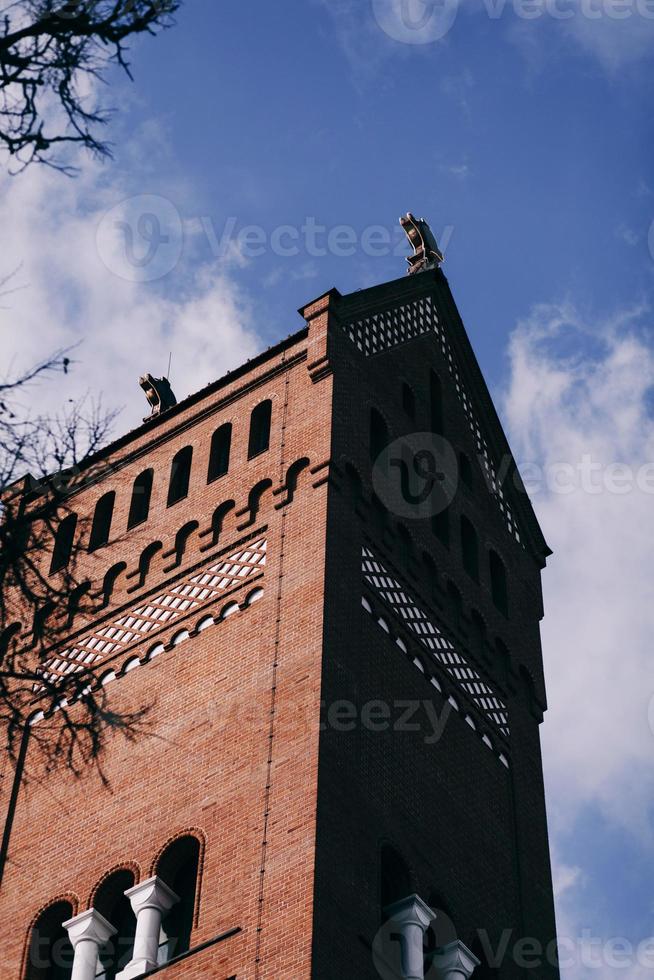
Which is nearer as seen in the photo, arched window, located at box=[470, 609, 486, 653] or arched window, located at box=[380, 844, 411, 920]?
arched window, located at box=[380, 844, 411, 920]

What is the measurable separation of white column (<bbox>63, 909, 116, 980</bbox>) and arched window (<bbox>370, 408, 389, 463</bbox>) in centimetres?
922

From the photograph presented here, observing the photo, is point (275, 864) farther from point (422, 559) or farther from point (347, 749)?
point (422, 559)

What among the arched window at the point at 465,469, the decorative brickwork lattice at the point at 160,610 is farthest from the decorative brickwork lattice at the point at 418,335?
the decorative brickwork lattice at the point at 160,610

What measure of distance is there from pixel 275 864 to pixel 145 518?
968cm

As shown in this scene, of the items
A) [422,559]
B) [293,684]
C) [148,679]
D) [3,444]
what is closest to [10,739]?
[148,679]

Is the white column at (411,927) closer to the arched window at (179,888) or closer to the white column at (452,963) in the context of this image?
the white column at (452,963)

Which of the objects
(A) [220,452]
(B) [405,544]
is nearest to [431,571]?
(B) [405,544]

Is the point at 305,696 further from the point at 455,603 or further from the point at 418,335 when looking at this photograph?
the point at 418,335

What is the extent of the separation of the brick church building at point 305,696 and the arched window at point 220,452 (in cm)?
5

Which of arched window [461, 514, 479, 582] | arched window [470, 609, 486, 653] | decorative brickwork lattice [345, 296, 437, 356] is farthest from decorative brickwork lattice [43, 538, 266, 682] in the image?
arched window [461, 514, 479, 582]

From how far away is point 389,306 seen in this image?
3366cm

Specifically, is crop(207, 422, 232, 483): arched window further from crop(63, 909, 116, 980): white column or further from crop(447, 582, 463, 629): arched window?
crop(63, 909, 116, 980): white column

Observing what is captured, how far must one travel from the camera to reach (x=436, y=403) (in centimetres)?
3462

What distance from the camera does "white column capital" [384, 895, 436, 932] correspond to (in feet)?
80.6
